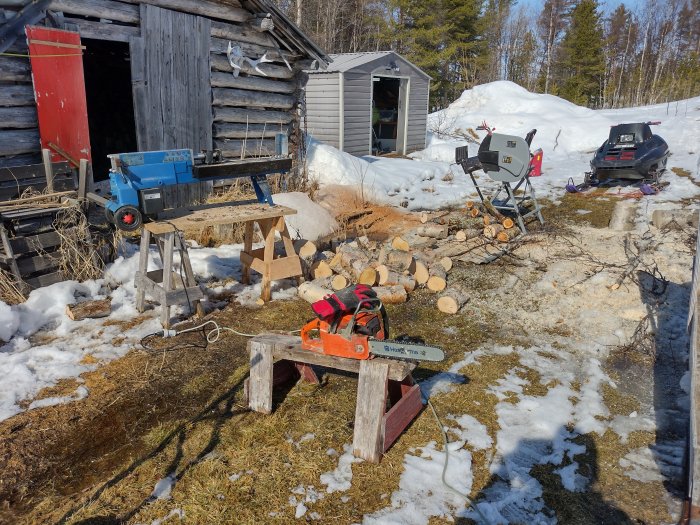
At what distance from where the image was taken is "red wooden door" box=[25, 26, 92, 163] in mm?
6410

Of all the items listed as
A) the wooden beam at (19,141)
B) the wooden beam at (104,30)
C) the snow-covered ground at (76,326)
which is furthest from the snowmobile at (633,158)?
the wooden beam at (19,141)

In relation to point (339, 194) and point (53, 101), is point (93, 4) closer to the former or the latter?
point (53, 101)

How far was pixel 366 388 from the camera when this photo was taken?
3348 millimetres

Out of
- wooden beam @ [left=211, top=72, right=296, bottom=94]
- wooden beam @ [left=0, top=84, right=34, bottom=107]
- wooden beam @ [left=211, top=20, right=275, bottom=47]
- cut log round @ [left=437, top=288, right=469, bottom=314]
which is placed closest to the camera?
cut log round @ [left=437, top=288, right=469, bottom=314]

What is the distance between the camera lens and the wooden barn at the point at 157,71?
6.43 m

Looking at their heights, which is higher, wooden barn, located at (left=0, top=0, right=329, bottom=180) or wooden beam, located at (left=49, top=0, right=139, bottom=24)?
wooden beam, located at (left=49, top=0, right=139, bottom=24)

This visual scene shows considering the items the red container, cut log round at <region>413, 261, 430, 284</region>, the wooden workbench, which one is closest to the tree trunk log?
the wooden workbench

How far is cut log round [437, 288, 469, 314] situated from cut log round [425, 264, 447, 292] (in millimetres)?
339

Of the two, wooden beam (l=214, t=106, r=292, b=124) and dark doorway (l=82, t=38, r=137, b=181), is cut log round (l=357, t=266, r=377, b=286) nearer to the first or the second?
wooden beam (l=214, t=106, r=292, b=124)

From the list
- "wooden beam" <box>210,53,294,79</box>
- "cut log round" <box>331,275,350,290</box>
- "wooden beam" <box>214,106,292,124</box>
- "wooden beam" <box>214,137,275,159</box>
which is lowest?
"cut log round" <box>331,275,350,290</box>

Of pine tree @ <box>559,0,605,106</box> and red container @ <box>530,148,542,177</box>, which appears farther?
pine tree @ <box>559,0,605,106</box>

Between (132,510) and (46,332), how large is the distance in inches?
113

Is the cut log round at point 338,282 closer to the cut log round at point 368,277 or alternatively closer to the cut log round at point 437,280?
the cut log round at point 368,277

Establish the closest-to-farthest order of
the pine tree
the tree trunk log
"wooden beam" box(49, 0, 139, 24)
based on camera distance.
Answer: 1. the tree trunk log
2. "wooden beam" box(49, 0, 139, 24)
3. the pine tree
